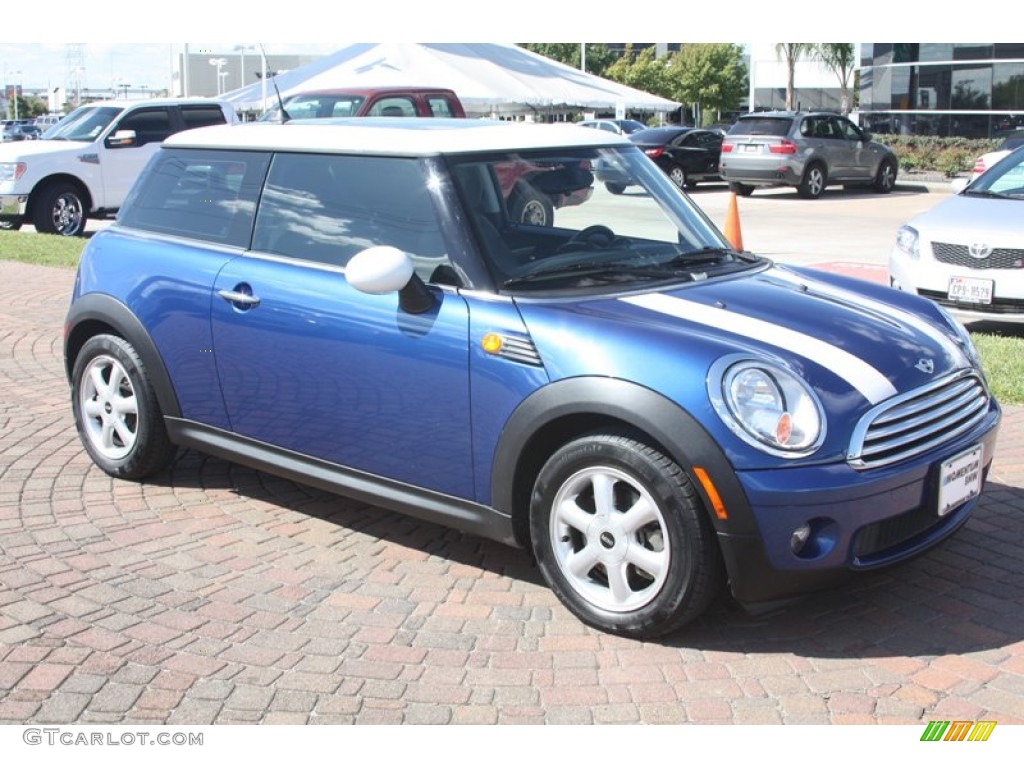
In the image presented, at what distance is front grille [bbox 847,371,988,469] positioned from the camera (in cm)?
375

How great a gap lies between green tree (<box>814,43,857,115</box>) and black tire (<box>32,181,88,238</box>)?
3300 centimetres

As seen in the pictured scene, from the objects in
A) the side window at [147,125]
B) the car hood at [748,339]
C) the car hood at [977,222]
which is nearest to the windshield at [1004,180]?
the car hood at [977,222]

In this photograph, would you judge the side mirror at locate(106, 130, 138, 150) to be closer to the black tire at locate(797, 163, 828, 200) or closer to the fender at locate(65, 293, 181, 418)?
the fender at locate(65, 293, 181, 418)

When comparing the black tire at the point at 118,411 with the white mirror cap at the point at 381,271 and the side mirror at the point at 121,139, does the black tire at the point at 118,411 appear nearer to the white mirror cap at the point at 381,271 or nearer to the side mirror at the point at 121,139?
the white mirror cap at the point at 381,271

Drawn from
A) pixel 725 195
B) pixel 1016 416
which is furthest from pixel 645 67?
pixel 1016 416

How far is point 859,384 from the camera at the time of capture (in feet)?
12.6

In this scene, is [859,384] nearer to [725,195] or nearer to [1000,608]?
[1000,608]

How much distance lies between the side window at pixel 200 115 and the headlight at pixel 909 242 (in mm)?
11663

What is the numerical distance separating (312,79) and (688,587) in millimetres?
22873

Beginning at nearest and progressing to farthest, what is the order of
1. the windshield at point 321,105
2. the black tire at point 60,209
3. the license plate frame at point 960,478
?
the license plate frame at point 960,478 → the windshield at point 321,105 → the black tire at point 60,209

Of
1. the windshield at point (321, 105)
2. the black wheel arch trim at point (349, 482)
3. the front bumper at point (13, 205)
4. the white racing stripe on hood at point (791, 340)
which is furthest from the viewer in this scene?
A: the front bumper at point (13, 205)

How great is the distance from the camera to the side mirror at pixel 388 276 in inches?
164

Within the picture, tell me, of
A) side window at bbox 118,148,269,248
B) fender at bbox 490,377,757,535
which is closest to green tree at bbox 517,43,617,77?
side window at bbox 118,148,269,248

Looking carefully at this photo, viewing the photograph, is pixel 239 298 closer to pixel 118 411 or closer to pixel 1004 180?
pixel 118 411
